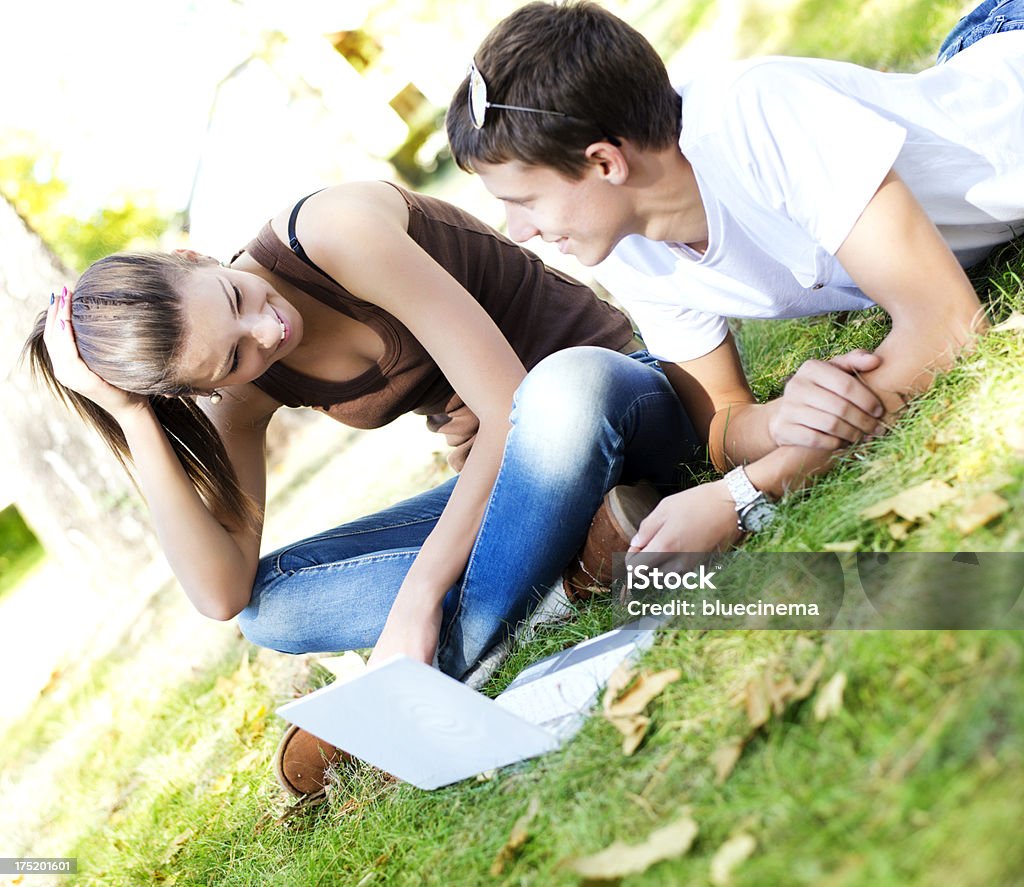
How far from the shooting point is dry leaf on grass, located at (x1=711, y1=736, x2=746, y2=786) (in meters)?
1.34

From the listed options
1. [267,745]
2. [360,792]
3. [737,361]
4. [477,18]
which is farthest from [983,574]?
[477,18]

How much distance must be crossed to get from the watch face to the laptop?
0.91 ft

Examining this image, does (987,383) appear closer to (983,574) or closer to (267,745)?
(983,574)

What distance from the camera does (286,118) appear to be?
7.06 meters

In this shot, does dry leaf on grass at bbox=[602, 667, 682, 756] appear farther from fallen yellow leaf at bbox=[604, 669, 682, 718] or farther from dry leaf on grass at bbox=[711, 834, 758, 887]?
dry leaf on grass at bbox=[711, 834, 758, 887]

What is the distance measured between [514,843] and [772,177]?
3.91 ft

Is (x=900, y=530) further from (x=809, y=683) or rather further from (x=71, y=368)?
(x=71, y=368)

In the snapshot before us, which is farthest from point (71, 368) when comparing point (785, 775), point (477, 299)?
point (785, 775)

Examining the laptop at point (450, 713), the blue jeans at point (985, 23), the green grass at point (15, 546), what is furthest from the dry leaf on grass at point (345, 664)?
the green grass at point (15, 546)

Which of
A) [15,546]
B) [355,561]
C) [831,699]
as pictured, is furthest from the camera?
[15,546]

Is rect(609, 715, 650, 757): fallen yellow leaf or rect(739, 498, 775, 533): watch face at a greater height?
rect(609, 715, 650, 757): fallen yellow leaf

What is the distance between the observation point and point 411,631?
2086 millimetres

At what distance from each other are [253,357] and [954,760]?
1623 millimetres

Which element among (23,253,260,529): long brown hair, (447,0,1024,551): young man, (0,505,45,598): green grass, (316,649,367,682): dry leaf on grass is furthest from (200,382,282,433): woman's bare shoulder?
(0,505,45,598): green grass
